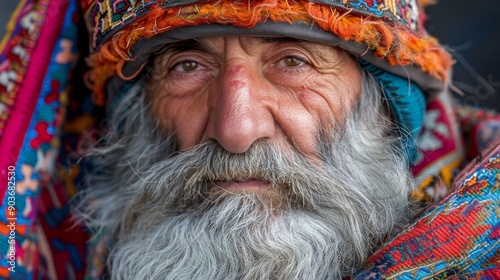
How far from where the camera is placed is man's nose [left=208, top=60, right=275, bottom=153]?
1.59 m

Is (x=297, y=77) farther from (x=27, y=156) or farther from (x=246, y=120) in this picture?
(x=27, y=156)

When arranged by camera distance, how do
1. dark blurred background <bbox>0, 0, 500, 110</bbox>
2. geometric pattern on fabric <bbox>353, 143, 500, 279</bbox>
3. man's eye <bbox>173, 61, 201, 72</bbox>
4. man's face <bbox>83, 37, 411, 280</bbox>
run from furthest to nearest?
dark blurred background <bbox>0, 0, 500, 110</bbox>
man's eye <bbox>173, 61, 201, 72</bbox>
man's face <bbox>83, 37, 411, 280</bbox>
geometric pattern on fabric <bbox>353, 143, 500, 279</bbox>

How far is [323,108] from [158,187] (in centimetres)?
52

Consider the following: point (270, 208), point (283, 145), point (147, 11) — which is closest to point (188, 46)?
point (147, 11)

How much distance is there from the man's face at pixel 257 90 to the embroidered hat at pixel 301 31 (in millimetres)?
72

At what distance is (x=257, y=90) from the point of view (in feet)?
5.45

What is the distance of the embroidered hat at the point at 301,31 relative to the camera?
158cm

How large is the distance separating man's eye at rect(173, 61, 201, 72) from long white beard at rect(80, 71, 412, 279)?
0.21 metres

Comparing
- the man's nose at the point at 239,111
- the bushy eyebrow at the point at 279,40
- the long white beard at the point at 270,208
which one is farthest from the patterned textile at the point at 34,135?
the bushy eyebrow at the point at 279,40

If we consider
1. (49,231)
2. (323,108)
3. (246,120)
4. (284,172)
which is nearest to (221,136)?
(246,120)

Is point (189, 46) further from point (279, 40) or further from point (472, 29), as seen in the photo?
point (472, 29)

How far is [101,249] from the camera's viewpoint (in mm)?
2098

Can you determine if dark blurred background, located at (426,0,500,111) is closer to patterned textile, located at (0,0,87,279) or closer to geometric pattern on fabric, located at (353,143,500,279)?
geometric pattern on fabric, located at (353,143,500,279)

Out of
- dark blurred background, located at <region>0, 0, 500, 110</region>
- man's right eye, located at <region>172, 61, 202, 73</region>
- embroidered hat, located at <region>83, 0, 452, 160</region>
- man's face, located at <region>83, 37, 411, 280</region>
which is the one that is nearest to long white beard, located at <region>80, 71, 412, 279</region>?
man's face, located at <region>83, 37, 411, 280</region>
